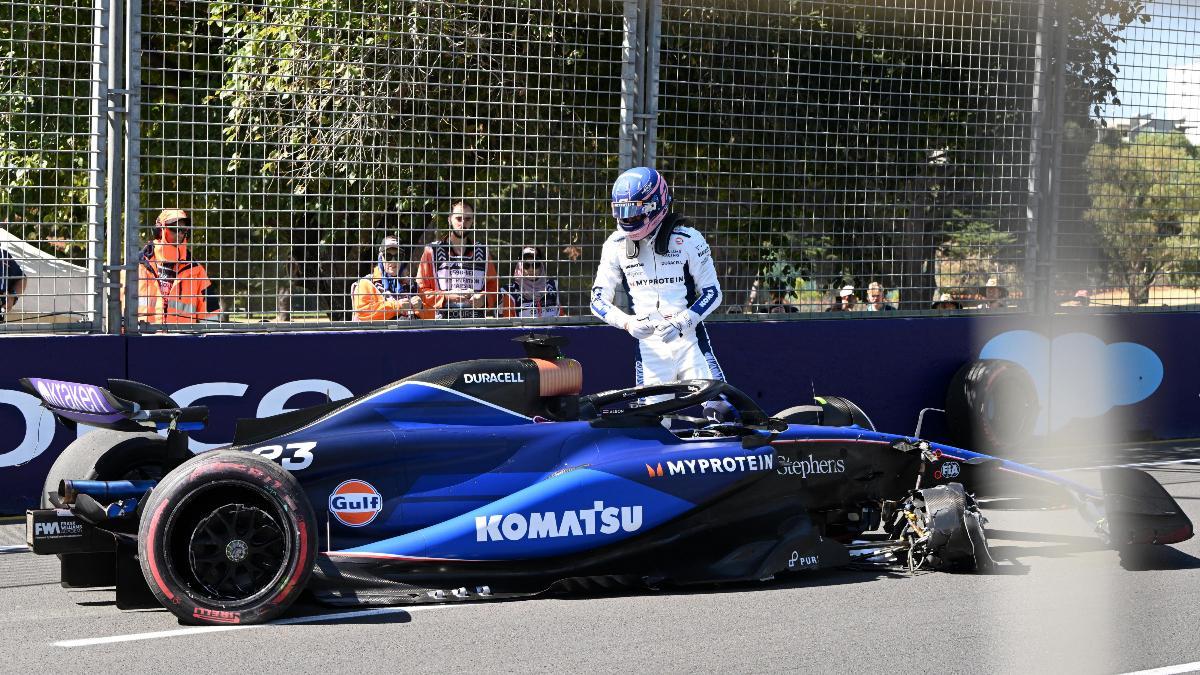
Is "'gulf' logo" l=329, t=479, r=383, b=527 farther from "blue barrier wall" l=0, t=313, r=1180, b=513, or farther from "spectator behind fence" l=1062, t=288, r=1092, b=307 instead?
"spectator behind fence" l=1062, t=288, r=1092, b=307

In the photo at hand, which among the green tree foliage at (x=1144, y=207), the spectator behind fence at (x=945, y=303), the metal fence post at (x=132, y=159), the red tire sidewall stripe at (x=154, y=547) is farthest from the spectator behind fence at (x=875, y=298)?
the red tire sidewall stripe at (x=154, y=547)

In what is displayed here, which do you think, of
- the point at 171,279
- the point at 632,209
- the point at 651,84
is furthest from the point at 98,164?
the point at 651,84

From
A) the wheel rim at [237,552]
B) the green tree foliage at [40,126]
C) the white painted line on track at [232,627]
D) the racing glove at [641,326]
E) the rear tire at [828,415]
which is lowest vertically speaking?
the white painted line on track at [232,627]

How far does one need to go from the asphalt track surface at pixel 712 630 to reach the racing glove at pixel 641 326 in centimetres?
225

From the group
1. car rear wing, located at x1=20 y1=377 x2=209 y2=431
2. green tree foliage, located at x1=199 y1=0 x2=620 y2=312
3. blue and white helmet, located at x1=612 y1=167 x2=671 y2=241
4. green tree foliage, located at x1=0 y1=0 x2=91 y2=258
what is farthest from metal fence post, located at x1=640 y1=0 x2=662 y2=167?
car rear wing, located at x1=20 y1=377 x2=209 y2=431

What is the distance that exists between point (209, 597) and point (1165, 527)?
4.72m

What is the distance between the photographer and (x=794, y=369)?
10.7 metres

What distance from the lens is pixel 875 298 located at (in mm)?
11312

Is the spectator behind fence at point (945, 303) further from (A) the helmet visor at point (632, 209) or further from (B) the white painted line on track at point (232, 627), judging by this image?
(B) the white painted line on track at point (232, 627)

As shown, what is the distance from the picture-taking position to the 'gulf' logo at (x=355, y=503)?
6004 mm

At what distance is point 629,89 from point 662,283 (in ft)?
7.21

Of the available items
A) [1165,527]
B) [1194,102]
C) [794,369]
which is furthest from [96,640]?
[1194,102]

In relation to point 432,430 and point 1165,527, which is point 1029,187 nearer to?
point 1165,527

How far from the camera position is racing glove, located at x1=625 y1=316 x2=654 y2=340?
336 inches
